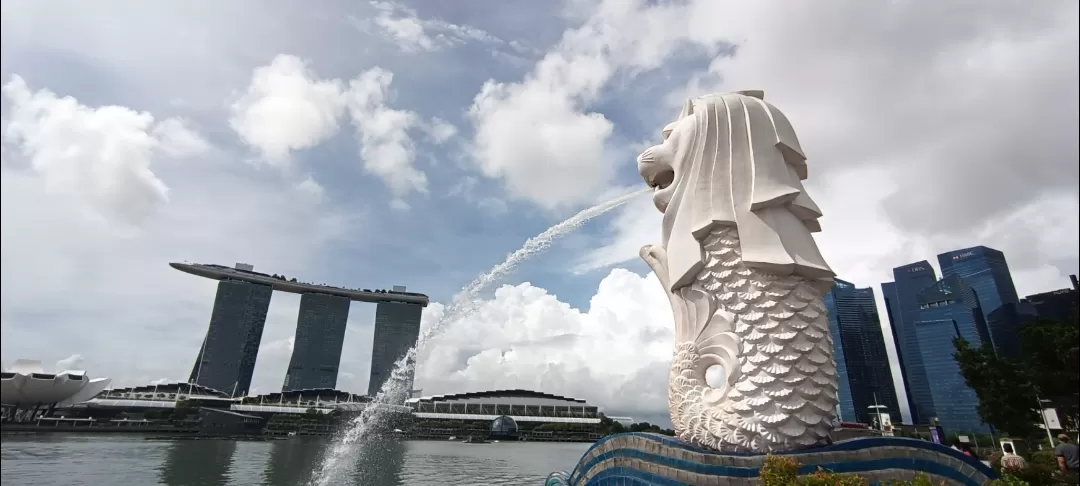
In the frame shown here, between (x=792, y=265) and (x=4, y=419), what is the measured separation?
9.01 m

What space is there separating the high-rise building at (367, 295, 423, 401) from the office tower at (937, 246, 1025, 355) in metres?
83.0

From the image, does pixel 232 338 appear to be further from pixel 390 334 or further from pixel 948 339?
pixel 948 339

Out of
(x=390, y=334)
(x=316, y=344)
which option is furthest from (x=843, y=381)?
(x=316, y=344)

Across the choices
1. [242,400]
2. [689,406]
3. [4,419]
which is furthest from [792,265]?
[242,400]

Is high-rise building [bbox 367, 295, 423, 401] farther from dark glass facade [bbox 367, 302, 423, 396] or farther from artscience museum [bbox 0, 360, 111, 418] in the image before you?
Answer: artscience museum [bbox 0, 360, 111, 418]

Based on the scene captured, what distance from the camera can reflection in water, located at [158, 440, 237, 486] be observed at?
53.3 feet

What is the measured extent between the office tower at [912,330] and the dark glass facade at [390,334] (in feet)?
264

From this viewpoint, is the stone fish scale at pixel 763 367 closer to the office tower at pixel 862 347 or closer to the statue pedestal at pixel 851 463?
→ the statue pedestal at pixel 851 463

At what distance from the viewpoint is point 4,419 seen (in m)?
2.96

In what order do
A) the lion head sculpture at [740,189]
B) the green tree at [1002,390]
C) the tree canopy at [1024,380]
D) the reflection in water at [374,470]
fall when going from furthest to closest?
the green tree at [1002,390] < the tree canopy at [1024,380] < the reflection in water at [374,470] < the lion head sculpture at [740,189]

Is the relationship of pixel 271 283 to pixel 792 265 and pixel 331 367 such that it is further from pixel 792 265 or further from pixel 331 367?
pixel 792 265

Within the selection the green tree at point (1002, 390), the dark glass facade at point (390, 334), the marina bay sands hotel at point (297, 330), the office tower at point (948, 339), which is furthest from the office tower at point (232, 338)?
the office tower at point (948, 339)

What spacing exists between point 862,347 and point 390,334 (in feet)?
264

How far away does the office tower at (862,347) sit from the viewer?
63594mm
